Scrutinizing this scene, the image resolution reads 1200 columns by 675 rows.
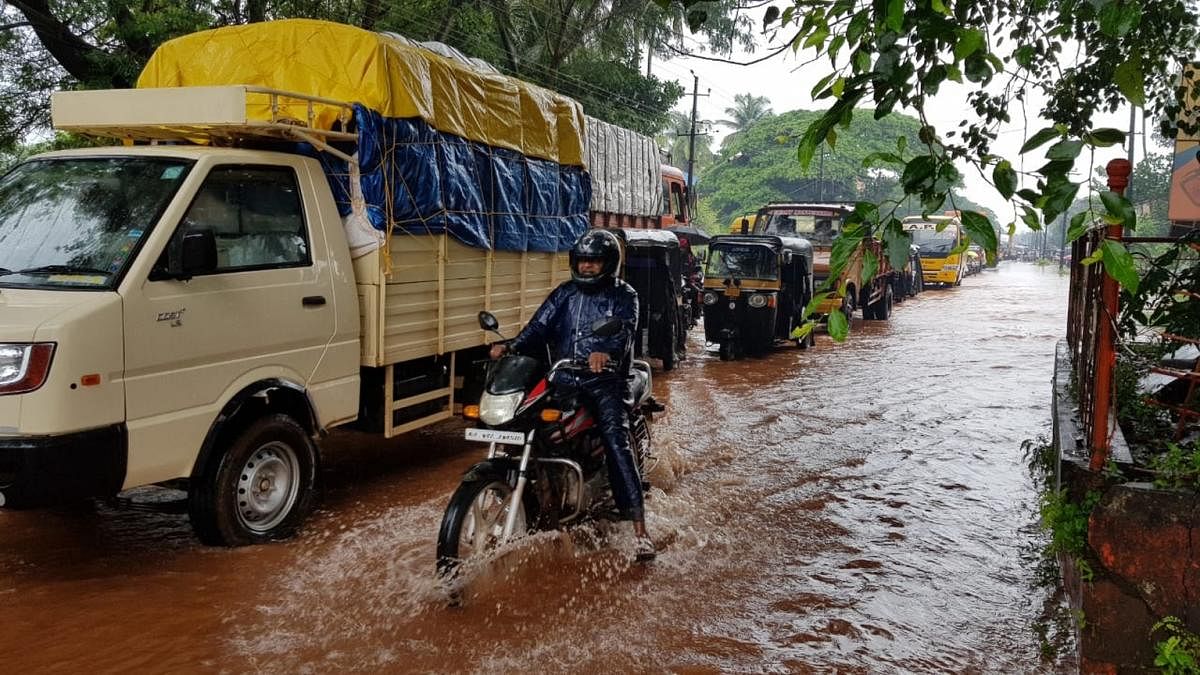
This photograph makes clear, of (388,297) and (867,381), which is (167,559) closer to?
(388,297)

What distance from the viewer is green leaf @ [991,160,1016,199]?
2312 mm

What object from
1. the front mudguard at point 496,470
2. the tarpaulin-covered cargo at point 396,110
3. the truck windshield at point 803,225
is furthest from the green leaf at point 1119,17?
the truck windshield at point 803,225

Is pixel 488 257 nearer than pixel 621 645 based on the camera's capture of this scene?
No

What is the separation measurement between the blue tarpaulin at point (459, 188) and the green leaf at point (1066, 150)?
4147 millimetres

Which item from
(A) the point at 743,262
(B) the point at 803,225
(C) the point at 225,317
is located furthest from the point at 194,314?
(B) the point at 803,225

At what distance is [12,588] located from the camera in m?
4.41

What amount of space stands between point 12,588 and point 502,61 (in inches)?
673

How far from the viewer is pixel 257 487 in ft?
16.5

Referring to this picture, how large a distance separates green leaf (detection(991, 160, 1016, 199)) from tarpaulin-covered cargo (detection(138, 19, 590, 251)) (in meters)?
4.01

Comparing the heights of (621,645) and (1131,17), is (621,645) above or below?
below

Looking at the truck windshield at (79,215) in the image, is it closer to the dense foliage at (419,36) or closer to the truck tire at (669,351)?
the dense foliage at (419,36)

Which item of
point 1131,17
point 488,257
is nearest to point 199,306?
point 488,257

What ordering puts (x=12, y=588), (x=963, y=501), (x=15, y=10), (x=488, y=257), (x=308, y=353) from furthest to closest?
(x=15, y=10), (x=488, y=257), (x=963, y=501), (x=308, y=353), (x=12, y=588)

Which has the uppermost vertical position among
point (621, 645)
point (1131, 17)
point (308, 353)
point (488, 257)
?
point (1131, 17)
